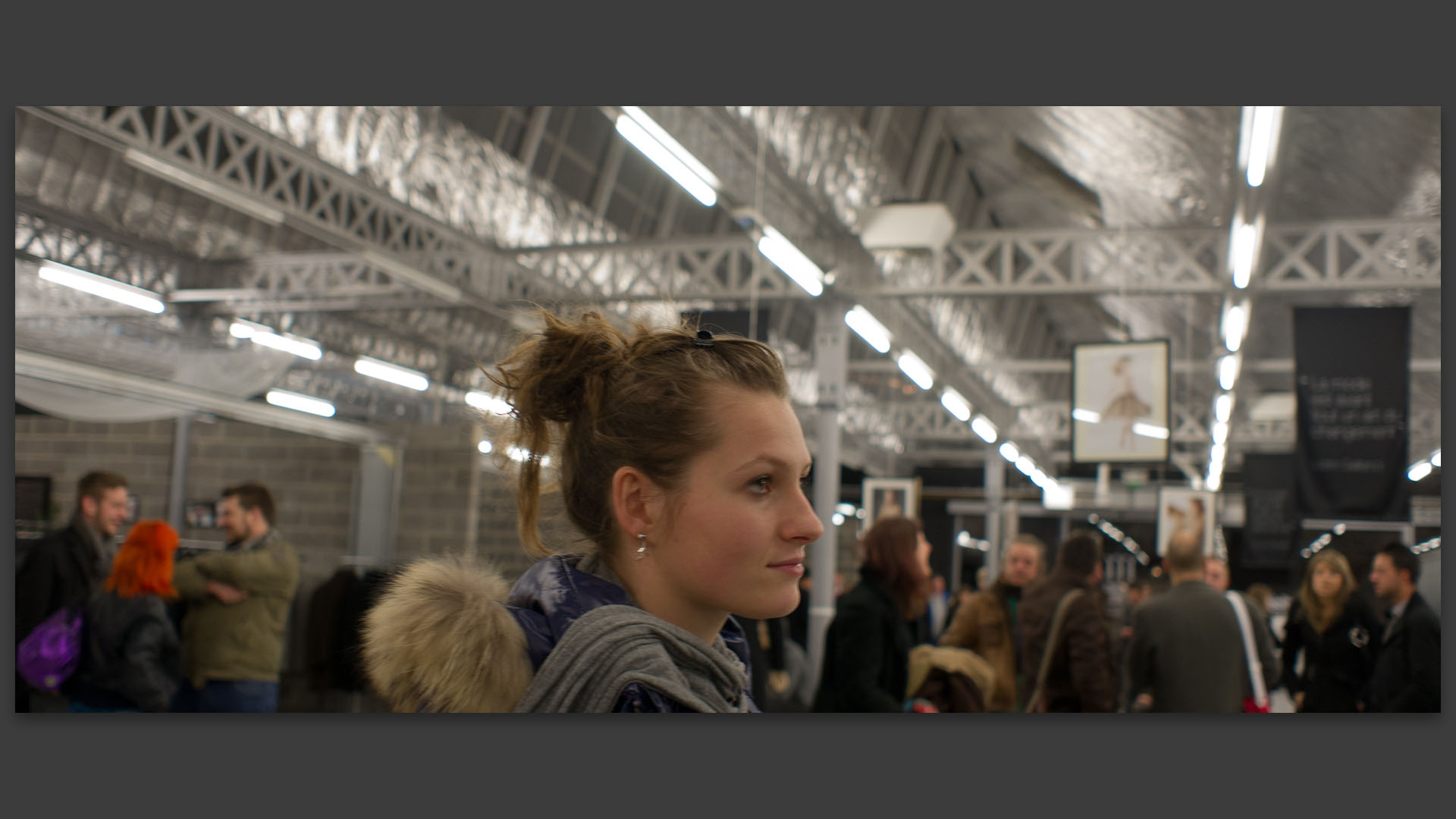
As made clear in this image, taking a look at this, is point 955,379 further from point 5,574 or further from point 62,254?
point 5,574

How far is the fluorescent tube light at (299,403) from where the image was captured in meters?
10.8

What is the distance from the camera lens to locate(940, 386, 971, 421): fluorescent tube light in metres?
16.6

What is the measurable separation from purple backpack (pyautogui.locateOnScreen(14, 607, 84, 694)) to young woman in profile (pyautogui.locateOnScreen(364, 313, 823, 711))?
5.41 metres

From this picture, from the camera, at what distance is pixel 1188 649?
19.4 feet

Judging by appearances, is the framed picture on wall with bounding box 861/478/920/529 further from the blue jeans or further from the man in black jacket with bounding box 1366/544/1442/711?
the blue jeans

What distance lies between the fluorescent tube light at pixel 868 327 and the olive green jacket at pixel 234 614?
5803 mm

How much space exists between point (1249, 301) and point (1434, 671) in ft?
18.2

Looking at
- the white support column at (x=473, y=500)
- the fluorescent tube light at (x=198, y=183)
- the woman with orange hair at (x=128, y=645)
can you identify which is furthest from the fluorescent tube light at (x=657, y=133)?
the white support column at (x=473, y=500)

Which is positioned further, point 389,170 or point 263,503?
point 389,170

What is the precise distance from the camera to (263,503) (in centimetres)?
671

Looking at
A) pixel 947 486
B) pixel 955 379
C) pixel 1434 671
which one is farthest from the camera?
pixel 947 486

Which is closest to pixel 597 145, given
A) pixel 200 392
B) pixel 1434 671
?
pixel 200 392

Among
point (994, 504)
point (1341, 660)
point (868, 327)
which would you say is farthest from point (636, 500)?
point (994, 504)

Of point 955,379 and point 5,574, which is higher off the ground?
point 955,379
